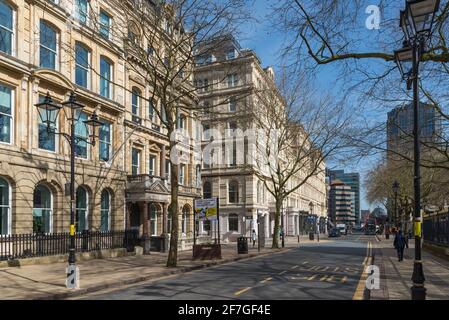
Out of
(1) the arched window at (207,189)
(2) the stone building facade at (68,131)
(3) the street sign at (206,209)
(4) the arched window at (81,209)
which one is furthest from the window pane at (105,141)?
(1) the arched window at (207,189)

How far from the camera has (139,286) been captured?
47.1 ft

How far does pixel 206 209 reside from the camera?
25.8 meters

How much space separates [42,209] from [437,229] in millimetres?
25574


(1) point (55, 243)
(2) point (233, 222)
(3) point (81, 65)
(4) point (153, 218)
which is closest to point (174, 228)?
(1) point (55, 243)

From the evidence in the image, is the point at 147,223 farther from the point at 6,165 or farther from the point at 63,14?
the point at 63,14

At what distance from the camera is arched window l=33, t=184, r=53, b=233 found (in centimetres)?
2314

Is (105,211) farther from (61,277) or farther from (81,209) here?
(61,277)

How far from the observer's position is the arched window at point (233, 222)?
59.9m

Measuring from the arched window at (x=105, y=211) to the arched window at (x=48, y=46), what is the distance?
8.90m

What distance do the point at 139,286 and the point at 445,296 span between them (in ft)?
29.6

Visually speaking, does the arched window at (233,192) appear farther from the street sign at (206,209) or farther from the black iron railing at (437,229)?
the street sign at (206,209)

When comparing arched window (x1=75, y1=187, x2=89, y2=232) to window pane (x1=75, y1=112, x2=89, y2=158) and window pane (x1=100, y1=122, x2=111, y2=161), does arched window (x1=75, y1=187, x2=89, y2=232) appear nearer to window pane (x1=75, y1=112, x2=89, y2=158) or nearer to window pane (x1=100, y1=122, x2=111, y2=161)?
window pane (x1=75, y1=112, x2=89, y2=158)

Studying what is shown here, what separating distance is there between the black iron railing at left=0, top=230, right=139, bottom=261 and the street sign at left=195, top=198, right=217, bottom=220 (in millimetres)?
5502
